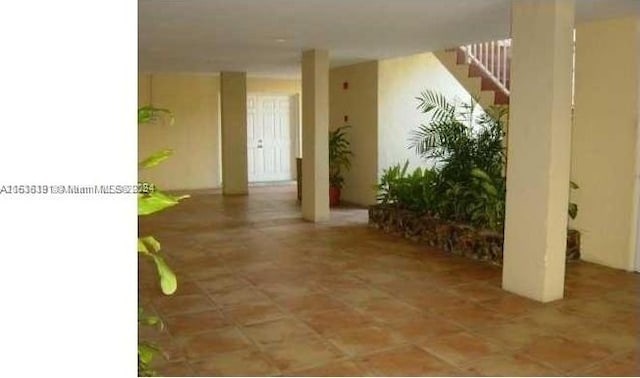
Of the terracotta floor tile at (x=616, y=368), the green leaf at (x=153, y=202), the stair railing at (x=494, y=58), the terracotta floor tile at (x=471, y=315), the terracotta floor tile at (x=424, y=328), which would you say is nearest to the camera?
the green leaf at (x=153, y=202)

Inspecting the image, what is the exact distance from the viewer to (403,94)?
8992 mm

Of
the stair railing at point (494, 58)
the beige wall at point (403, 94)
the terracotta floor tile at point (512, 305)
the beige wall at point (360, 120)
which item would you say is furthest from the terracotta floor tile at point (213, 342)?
the stair railing at point (494, 58)

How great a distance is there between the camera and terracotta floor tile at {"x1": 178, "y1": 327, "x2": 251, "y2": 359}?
11.1 ft

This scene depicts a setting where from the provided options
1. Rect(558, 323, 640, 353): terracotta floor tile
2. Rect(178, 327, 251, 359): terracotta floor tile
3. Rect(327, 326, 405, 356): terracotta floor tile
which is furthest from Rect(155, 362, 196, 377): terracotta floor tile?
Rect(558, 323, 640, 353): terracotta floor tile

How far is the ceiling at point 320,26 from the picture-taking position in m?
4.73

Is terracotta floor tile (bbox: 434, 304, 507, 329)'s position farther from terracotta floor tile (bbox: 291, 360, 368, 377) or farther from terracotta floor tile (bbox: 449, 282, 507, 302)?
terracotta floor tile (bbox: 291, 360, 368, 377)

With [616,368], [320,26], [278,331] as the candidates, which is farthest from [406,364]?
[320,26]

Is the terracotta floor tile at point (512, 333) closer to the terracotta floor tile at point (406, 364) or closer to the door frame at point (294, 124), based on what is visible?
the terracotta floor tile at point (406, 364)

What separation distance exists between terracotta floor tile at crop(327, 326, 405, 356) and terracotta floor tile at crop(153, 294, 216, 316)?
1129 mm

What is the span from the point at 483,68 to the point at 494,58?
318 millimetres

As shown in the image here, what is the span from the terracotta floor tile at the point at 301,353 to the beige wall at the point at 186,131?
8.67 meters
